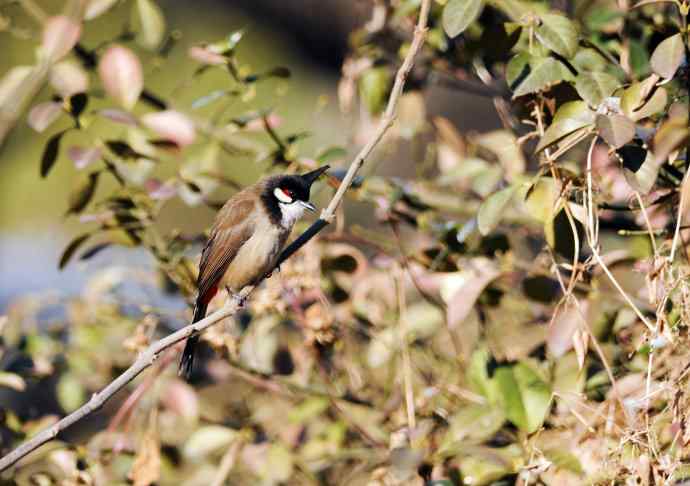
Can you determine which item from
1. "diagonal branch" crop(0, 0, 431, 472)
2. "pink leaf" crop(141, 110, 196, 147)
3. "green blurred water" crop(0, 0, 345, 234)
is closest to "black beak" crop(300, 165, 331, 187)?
"pink leaf" crop(141, 110, 196, 147)

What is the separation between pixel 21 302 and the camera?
386 cm

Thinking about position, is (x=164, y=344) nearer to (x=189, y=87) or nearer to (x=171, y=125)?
(x=171, y=125)

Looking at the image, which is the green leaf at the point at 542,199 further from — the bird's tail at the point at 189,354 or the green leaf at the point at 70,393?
the green leaf at the point at 70,393

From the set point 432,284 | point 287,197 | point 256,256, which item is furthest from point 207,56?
point 432,284

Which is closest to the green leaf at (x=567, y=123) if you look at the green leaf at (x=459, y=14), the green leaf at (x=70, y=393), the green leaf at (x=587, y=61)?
the green leaf at (x=587, y=61)

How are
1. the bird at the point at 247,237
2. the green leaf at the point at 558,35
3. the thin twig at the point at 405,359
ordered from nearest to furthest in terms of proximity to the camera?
the green leaf at the point at 558,35 < the thin twig at the point at 405,359 < the bird at the point at 247,237

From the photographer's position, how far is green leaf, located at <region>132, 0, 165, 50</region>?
3.31 meters

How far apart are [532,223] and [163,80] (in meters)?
5.39

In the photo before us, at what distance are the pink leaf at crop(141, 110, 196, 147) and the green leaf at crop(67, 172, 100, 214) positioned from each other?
9.5 inches

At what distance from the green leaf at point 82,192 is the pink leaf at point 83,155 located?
0.31 ft

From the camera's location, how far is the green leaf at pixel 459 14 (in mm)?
2436

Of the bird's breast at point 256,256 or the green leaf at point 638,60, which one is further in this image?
the bird's breast at point 256,256

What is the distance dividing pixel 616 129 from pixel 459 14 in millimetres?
564

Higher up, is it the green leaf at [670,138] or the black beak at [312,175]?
the green leaf at [670,138]
